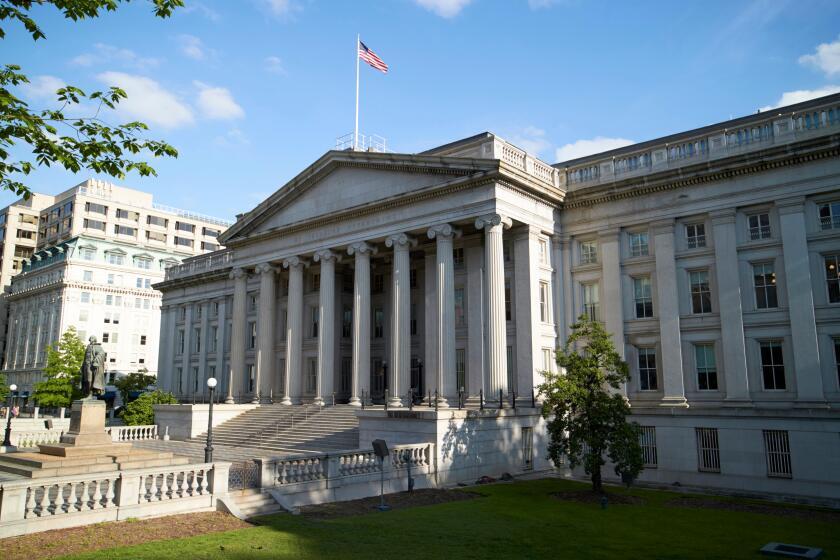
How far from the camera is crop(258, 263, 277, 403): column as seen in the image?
44.2 m

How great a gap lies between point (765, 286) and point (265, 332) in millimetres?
31082

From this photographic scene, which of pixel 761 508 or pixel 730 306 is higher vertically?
pixel 730 306

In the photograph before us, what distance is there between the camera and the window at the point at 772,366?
28891mm

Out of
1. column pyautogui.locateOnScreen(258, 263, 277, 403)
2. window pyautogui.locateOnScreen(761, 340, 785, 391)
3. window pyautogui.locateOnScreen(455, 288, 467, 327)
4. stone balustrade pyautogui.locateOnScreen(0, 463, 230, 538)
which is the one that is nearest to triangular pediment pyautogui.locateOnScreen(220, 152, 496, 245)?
column pyautogui.locateOnScreen(258, 263, 277, 403)

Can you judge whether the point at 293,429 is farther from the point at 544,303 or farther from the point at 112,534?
the point at 112,534

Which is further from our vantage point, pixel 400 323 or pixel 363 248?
pixel 363 248

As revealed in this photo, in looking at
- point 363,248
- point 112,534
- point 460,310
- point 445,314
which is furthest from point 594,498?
point 363,248

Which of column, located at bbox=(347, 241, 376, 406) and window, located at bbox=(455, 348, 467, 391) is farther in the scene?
column, located at bbox=(347, 241, 376, 406)

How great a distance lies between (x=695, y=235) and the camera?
106 ft

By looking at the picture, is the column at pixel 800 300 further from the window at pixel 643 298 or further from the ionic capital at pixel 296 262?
the ionic capital at pixel 296 262

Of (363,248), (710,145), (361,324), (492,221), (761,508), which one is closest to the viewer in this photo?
(761,508)

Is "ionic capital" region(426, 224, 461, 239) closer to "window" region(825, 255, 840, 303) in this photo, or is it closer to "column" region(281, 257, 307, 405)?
"column" region(281, 257, 307, 405)

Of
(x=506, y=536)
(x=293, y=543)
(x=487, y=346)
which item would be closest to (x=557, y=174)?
(x=487, y=346)

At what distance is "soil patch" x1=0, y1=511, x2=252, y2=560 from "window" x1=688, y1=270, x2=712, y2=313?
2413 cm
